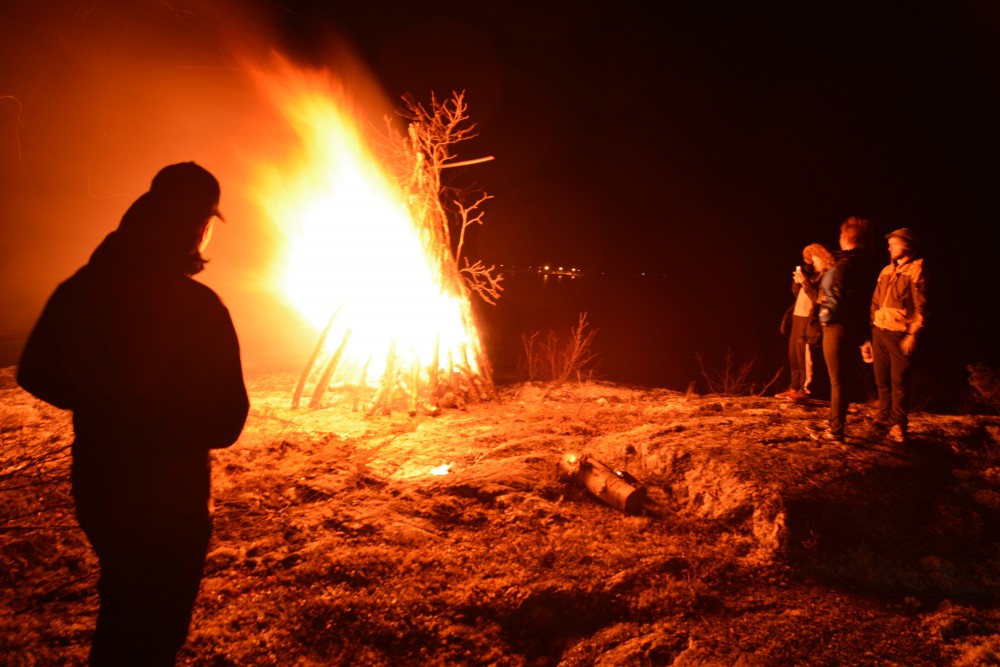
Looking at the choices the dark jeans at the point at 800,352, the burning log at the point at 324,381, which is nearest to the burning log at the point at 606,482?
the dark jeans at the point at 800,352

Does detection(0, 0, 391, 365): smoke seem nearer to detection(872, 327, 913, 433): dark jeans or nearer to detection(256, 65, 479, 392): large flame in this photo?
detection(256, 65, 479, 392): large flame

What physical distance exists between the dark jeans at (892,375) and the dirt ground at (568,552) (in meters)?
0.33

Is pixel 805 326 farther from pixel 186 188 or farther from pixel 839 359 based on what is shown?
pixel 186 188

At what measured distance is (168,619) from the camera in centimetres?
169

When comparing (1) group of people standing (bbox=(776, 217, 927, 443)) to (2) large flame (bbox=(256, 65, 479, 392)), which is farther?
(2) large flame (bbox=(256, 65, 479, 392))

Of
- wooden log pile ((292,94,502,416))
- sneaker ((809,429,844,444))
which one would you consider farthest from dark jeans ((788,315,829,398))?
wooden log pile ((292,94,502,416))

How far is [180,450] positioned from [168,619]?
610 millimetres

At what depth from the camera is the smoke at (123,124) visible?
8023 millimetres

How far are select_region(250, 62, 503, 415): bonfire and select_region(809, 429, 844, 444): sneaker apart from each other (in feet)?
13.3

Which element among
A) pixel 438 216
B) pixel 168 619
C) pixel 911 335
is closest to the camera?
pixel 168 619

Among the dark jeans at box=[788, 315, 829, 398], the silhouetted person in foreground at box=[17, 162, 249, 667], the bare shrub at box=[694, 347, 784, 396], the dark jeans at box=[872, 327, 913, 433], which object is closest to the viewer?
the silhouetted person in foreground at box=[17, 162, 249, 667]

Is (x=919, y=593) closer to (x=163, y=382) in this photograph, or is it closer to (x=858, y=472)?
(x=858, y=472)

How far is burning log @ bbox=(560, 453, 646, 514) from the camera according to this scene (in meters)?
3.72

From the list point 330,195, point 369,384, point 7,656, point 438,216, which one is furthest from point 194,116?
point 7,656
